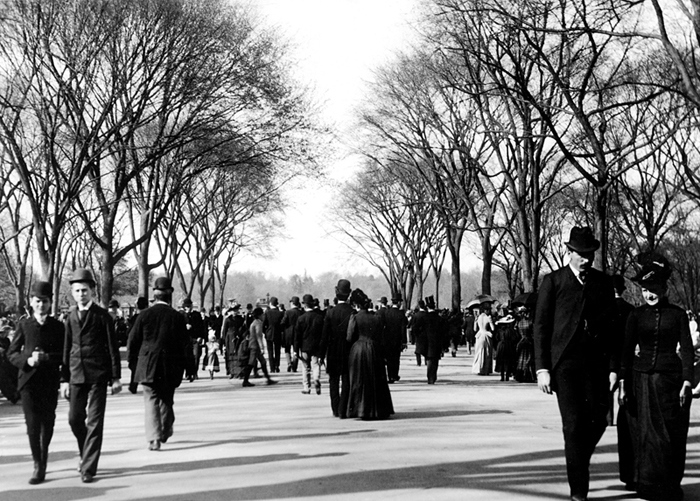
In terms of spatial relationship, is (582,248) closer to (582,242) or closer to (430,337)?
(582,242)

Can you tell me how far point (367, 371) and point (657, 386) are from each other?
226 inches

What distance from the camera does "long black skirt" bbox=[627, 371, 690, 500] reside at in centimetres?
647

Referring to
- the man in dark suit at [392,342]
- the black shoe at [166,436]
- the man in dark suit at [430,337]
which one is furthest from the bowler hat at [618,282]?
the man in dark suit at [430,337]

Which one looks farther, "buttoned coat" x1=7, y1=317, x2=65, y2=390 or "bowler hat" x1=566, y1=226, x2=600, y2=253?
"buttoned coat" x1=7, y1=317, x2=65, y2=390

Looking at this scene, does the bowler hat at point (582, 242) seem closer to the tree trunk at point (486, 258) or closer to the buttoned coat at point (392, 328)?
the buttoned coat at point (392, 328)

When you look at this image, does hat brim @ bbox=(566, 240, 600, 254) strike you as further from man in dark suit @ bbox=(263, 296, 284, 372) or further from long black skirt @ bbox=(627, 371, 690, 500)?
man in dark suit @ bbox=(263, 296, 284, 372)

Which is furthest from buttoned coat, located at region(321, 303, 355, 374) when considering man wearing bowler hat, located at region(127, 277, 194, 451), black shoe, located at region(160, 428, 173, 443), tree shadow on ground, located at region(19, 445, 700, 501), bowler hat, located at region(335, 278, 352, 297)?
tree shadow on ground, located at region(19, 445, 700, 501)

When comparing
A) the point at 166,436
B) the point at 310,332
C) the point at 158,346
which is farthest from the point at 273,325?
the point at 166,436

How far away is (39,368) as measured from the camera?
7.64 meters

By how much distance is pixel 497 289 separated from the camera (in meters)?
98.8

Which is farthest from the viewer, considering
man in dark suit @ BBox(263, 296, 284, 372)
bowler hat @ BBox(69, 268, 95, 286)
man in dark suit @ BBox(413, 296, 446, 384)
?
man in dark suit @ BBox(263, 296, 284, 372)

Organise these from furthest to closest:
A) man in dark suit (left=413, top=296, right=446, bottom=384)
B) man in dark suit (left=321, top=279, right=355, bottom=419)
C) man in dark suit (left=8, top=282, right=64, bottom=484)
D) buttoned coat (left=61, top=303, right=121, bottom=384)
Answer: man in dark suit (left=413, top=296, right=446, bottom=384) < man in dark suit (left=321, top=279, right=355, bottom=419) < buttoned coat (left=61, top=303, right=121, bottom=384) < man in dark suit (left=8, top=282, right=64, bottom=484)

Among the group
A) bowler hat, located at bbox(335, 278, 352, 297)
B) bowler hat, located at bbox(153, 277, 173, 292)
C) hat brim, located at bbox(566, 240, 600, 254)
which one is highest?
bowler hat, located at bbox(335, 278, 352, 297)

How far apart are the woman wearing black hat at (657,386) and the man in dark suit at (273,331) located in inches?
613
